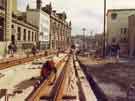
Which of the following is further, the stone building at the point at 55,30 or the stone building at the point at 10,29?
the stone building at the point at 55,30

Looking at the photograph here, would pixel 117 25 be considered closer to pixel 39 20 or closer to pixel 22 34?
pixel 39 20

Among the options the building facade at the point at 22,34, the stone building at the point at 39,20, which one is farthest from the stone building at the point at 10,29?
the stone building at the point at 39,20

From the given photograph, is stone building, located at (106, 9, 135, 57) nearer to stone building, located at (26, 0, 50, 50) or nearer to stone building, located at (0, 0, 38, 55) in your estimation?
stone building, located at (26, 0, 50, 50)

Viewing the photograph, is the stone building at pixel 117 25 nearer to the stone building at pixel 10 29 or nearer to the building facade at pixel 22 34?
the building facade at pixel 22 34

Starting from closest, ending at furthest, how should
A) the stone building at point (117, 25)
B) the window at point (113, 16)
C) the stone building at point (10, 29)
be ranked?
the stone building at point (10, 29)
the stone building at point (117, 25)
the window at point (113, 16)

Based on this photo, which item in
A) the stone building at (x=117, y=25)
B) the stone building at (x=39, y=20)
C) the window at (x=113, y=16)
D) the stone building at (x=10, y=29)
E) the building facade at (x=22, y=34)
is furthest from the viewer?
the stone building at (x=39, y=20)

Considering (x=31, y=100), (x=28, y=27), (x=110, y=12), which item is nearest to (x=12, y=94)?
(x=31, y=100)

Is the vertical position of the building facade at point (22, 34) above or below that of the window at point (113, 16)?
below

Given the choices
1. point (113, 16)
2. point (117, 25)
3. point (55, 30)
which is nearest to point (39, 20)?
point (113, 16)

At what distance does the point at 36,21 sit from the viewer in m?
70.0

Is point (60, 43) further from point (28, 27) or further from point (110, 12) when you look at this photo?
point (28, 27)

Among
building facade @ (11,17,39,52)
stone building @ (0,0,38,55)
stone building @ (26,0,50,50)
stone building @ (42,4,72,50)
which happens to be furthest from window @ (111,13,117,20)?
stone building @ (42,4,72,50)

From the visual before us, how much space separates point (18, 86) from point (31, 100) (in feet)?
15.3

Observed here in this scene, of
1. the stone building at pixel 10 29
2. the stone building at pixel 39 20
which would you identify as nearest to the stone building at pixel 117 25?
the stone building at pixel 39 20
